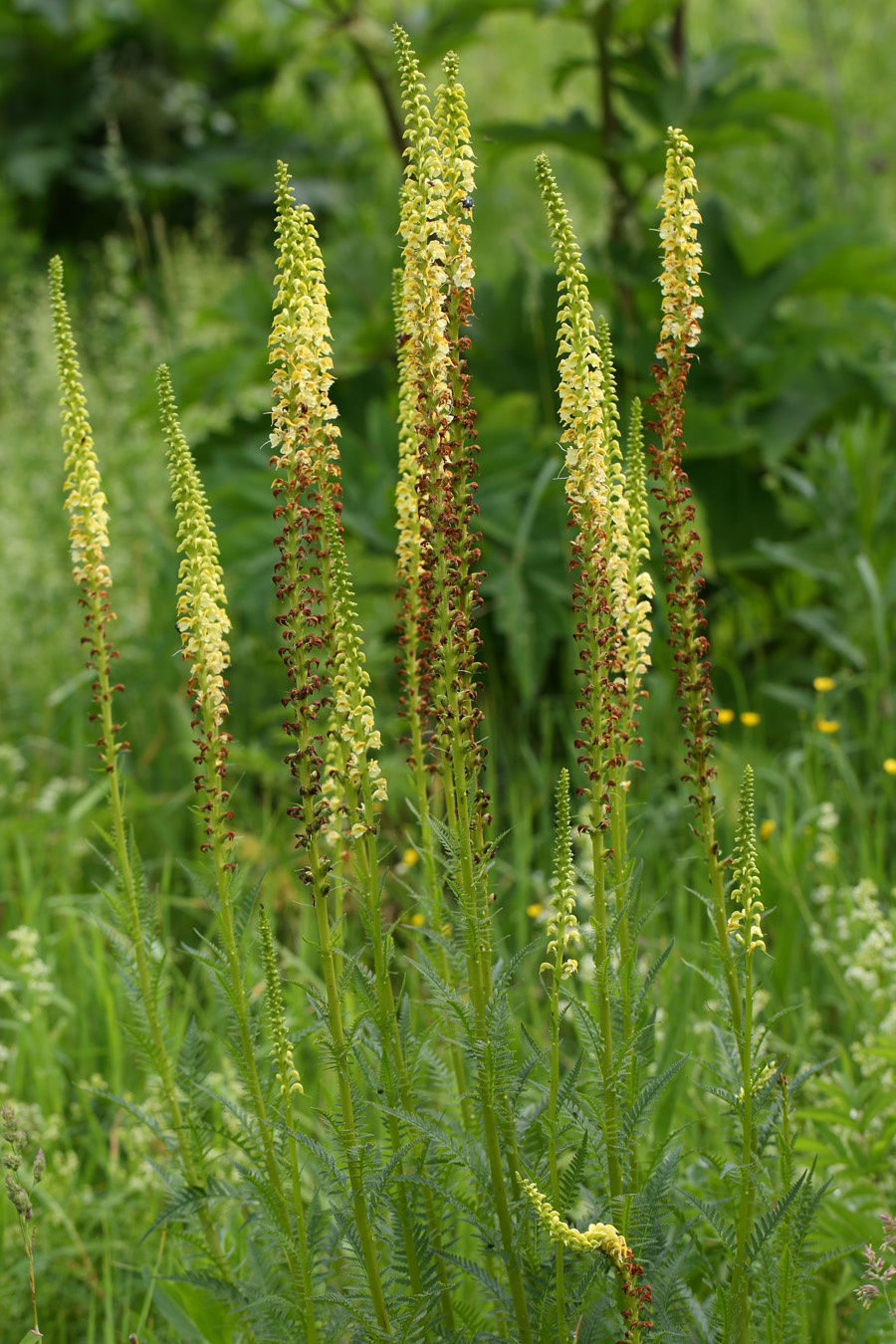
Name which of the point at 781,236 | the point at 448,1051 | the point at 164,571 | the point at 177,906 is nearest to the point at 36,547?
the point at 164,571

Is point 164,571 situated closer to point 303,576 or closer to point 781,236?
point 781,236

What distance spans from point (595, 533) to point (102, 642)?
0.87 metres

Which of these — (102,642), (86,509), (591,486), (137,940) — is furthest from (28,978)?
(591,486)

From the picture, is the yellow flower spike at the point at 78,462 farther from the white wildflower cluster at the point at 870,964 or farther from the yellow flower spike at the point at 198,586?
the white wildflower cluster at the point at 870,964

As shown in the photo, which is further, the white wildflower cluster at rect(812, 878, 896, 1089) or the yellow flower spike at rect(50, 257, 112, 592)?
the white wildflower cluster at rect(812, 878, 896, 1089)

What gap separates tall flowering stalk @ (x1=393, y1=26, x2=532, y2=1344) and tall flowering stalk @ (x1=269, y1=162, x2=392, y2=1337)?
0.48 ft

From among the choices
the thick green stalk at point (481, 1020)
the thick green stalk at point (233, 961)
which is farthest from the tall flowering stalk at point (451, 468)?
the thick green stalk at point (233, 961)

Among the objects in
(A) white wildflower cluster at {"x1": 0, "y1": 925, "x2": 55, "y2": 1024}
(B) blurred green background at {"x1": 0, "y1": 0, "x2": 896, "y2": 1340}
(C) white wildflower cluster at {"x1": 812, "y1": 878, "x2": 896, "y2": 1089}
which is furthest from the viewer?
(B) blurred green background at {"x1": 0, "y1": 0, "x2": 896, "y2": 1340}

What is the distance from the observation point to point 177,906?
462 centimetres

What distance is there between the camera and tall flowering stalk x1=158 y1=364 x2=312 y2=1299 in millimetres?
1889

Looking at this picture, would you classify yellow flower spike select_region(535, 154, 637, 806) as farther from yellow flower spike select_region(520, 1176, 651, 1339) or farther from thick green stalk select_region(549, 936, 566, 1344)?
yellow flower spike select_region(520, 1176, 651, 1339)

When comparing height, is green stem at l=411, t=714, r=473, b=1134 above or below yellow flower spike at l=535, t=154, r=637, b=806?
below

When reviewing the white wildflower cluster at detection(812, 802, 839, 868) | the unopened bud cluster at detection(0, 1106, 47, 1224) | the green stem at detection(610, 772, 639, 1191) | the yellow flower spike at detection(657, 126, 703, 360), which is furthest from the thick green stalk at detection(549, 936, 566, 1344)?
the white wildflower cluster at detection(812, 802, 839, 868)

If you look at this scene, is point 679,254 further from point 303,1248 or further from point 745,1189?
point 303,1248
